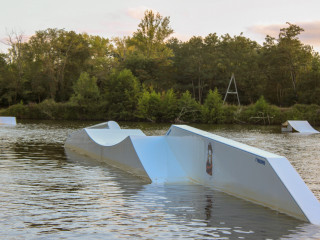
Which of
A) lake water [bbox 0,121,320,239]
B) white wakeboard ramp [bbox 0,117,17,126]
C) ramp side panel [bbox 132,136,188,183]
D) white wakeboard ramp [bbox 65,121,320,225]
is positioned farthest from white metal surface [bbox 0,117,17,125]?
ramp side panel [bbox 132,136,188,183]

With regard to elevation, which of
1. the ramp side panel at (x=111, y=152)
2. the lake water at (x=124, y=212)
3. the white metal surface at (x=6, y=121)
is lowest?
the lake water at (x=124, y=212)

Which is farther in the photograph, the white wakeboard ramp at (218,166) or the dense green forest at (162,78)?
the dense green forest at (162,78)

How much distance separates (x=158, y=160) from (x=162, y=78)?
54818 millimetres

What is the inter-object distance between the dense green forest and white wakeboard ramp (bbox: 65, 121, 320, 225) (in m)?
40.8

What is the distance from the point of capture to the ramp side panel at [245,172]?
20.4 feet

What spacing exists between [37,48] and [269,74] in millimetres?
34945

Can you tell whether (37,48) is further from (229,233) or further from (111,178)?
(229,233)

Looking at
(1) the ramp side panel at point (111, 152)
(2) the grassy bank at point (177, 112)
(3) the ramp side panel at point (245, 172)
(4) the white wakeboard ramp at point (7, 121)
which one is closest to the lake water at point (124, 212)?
(3) the ramp side panel at point (245, 172)

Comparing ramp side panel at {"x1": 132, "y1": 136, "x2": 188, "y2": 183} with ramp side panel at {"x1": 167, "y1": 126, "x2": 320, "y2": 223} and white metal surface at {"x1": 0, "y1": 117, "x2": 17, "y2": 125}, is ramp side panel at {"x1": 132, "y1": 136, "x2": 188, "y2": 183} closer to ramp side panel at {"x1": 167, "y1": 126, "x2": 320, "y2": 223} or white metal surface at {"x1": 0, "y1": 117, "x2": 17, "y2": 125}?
ramp side panel at {"x1": 167, "y1": 126, "x2": 320, "y2": 223}

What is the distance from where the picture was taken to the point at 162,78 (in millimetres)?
64500

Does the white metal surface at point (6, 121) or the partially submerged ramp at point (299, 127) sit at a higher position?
the white metal surface at point (6, 121)

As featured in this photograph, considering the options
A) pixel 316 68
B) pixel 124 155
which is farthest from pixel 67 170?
pixel 316 68

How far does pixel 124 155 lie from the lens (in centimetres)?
1132

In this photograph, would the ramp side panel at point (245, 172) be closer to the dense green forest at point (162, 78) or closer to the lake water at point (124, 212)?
the lake water at point (124, 212)
